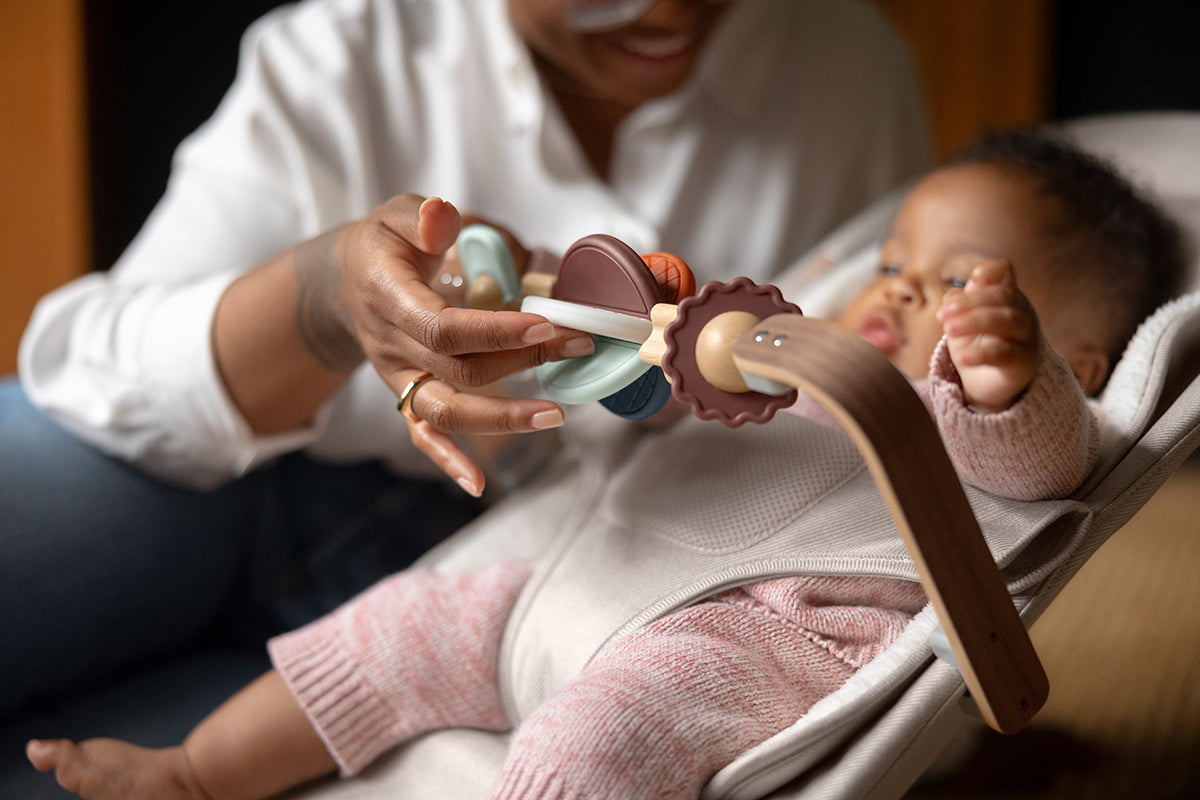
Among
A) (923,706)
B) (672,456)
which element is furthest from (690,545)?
(923,706)

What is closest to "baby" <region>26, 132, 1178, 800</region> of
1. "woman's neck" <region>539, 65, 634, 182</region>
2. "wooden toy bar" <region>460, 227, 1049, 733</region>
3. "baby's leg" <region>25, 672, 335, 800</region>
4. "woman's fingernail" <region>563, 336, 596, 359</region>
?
"baby's leg" <region>25, 672, 335, 800</region>

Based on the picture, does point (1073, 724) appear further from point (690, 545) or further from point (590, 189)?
point (590, 189)

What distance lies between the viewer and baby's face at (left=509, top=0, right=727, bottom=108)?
2.93ft

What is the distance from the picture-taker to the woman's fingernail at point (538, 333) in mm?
552

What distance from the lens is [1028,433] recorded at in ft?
1.92

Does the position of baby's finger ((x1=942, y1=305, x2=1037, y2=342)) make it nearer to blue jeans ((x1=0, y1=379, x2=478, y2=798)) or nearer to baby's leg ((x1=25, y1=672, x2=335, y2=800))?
baby's leg ((x1=25, y1=672, x2=335, y2=800))

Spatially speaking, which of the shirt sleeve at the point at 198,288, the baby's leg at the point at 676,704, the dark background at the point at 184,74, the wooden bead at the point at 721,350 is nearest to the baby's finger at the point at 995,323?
the wooden bead at the point at 721,350

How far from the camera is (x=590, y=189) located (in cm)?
107

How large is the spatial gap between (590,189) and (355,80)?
0.28m

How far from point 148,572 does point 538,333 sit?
503mm

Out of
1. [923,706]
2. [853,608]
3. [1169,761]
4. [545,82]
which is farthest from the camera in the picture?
[545,82]

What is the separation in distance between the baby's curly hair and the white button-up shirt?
0.34m

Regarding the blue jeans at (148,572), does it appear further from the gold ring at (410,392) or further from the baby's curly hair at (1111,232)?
the baby's curly hair at (1111,232)

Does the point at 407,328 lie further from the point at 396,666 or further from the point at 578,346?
the point at 396,666
